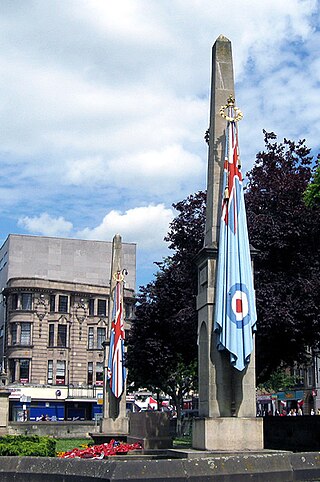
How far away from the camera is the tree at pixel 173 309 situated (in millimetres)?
30266

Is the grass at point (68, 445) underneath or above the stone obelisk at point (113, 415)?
underneath

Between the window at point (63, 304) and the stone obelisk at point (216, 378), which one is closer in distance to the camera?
the stone obelisk at point (216, 378)

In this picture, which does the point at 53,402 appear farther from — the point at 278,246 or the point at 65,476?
the point at 65,476

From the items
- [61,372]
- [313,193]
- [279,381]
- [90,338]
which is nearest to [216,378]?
Result: [313,193]

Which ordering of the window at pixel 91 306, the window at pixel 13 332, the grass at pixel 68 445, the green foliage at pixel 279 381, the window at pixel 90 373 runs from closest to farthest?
the grass at pixel 68 445
the window at pixel 13 332
the window at pixel 90 373
the window at pixel 91 306
the green foliage at pixel 279 381

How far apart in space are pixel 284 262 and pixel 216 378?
16412mm

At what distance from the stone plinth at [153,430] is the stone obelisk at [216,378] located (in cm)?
570

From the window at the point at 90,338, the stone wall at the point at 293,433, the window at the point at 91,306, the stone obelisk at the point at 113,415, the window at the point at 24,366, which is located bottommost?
the stone wall at the point at 293,433

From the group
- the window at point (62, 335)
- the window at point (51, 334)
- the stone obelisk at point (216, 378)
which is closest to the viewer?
the stone obelisk at point (216, 378)

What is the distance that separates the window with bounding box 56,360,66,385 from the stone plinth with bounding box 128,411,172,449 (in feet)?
173

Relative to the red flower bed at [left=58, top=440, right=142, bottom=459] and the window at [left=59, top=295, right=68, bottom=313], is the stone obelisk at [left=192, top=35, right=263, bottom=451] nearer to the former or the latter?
the red flower bed at [left=58, top=440, right=142, bottom=459]

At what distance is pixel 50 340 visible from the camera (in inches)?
2756

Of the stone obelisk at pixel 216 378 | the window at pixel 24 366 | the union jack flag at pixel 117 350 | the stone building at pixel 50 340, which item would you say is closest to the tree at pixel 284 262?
the union jack flag at pixel 117 350

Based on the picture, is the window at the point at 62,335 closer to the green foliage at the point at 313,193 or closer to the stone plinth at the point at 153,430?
the green foliage at the point at 313,193
